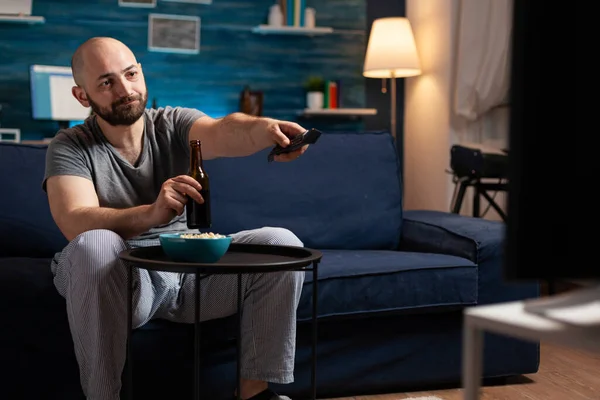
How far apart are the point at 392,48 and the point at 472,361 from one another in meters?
4.37

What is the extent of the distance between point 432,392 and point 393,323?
0.87ft

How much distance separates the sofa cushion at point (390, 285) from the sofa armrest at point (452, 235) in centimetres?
7

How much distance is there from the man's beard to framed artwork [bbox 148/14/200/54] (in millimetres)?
3219

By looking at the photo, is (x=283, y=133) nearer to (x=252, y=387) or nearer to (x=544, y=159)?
(x=252, y=387)

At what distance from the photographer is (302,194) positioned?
2.84 m

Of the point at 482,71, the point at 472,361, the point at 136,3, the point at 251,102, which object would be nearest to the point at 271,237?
the point at 472,361

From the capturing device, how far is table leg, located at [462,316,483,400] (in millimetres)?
818

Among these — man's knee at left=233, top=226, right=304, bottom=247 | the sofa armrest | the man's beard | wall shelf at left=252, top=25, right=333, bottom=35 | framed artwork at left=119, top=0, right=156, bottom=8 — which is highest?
framed artwork at left=119, top=0, right=156, bottom=8

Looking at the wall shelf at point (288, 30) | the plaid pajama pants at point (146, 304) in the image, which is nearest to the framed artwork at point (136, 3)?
the wall shelf at point (288, 30)

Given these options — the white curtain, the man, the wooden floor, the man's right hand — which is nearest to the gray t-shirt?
the man

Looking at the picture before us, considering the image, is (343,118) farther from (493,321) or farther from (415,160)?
(493,321)

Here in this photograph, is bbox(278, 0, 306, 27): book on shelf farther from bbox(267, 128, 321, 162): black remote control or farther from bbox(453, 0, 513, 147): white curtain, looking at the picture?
bbox(267, 128, 321, 162): black remote control

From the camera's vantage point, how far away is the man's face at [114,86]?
215 centimetres

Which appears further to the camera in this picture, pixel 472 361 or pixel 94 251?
pixel 94 251
